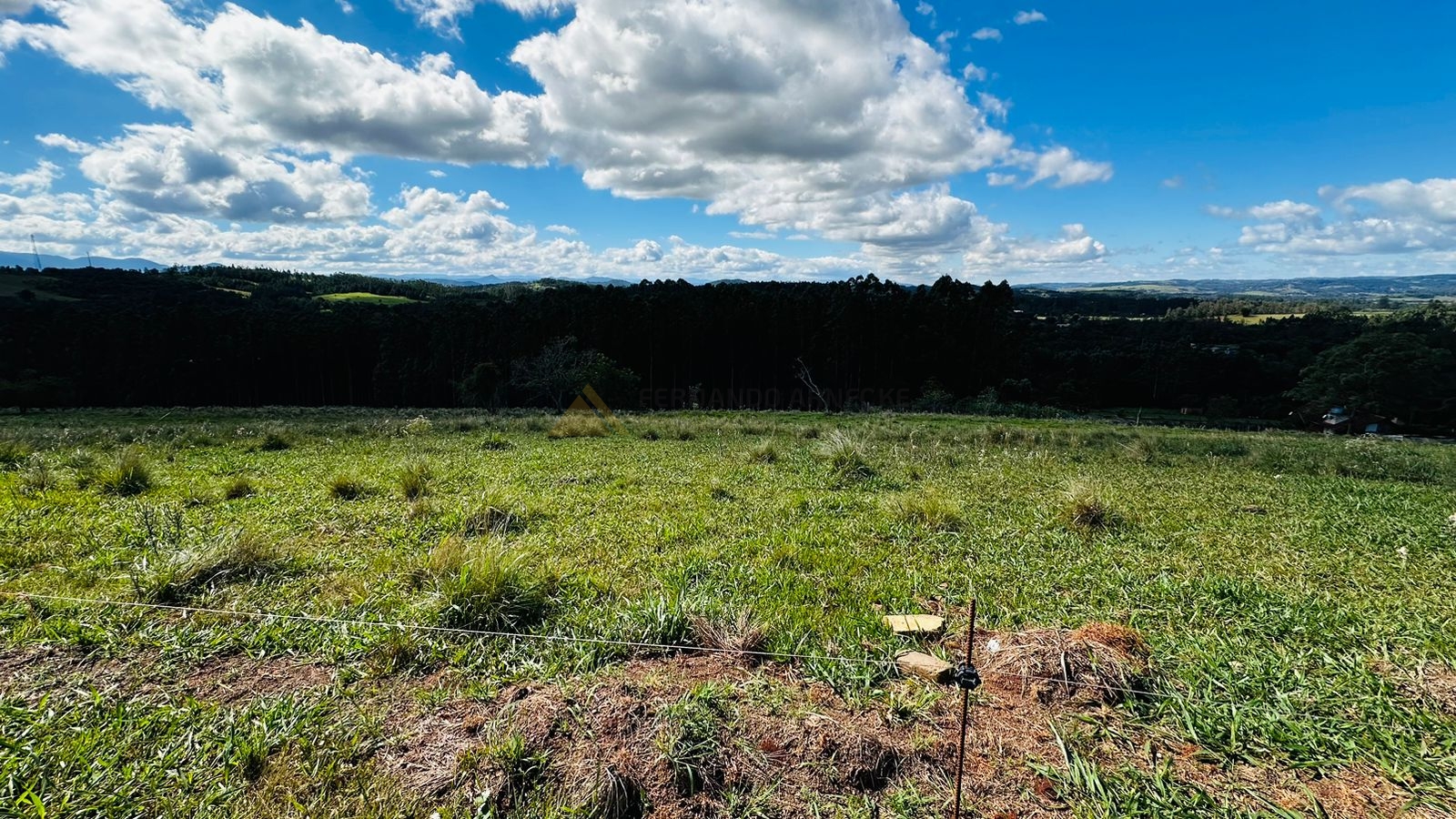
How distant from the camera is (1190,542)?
20.1ft

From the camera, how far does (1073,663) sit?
10.9 ft

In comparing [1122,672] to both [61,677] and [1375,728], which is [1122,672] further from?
[61,677]

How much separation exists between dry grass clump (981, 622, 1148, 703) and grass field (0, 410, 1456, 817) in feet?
0.25

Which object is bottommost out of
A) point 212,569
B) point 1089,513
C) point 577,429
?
point 577,429

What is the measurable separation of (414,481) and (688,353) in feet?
159

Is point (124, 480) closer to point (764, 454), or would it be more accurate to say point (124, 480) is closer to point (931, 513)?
point (764, 454)

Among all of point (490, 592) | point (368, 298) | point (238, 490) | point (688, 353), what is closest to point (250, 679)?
point (490, 592)

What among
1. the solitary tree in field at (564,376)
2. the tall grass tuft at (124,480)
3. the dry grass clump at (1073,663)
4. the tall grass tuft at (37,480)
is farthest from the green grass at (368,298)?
the dry grass clump at (1073,663)

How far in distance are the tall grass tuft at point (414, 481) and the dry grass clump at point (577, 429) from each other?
6052 mm

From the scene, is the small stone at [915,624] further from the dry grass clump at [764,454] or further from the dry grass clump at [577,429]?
the dry grass clump at [577,429]

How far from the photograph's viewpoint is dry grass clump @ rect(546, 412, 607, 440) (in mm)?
14997

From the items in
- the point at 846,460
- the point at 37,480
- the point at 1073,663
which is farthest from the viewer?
the point at 846,460

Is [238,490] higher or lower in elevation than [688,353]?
higher

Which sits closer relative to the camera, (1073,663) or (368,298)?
(1073,663)
